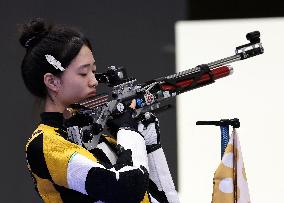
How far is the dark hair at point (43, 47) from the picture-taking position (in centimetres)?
104

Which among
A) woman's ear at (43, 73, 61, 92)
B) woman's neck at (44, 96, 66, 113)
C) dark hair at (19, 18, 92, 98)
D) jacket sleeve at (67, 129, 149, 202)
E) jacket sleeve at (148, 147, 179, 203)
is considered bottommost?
jacket sleeve at (148, 147, 179, 203)

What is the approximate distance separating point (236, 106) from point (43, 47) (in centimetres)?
99

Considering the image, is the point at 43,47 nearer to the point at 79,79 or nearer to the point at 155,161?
the point at 79,79

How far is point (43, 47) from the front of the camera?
1047 millimetres

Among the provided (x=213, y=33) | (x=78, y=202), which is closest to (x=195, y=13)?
(x=213, y=33)

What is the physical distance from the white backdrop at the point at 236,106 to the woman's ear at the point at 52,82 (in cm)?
91

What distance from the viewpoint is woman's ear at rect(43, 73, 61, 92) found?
1.05 metres

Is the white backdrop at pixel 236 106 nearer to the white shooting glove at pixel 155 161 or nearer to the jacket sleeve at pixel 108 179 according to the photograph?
the white shooting glove at pixel 155 161

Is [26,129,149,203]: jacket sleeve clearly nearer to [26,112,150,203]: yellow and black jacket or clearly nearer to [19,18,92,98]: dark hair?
[26,112,150,203]: yellow and black jacket

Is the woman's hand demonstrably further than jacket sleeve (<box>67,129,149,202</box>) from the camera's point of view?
Yes

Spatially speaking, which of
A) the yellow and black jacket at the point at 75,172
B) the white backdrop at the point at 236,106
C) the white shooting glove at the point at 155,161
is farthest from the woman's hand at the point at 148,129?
the white backdrop at the point at 236,106

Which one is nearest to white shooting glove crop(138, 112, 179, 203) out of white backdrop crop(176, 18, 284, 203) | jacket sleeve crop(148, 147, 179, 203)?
jacket sleeve crop(148, 147, 179, 203)
